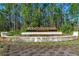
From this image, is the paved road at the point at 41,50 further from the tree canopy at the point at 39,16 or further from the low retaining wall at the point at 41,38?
the tree canopy at the point at 39,16

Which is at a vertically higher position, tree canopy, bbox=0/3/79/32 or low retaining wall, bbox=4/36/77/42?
tree canopy, bbox=0/3/79/32

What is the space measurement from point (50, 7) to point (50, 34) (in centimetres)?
26

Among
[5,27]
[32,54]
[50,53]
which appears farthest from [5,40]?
[50,53]

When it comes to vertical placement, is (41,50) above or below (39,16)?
below

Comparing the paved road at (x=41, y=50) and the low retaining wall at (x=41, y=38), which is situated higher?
the low retaining wall at (x=41, y=38)

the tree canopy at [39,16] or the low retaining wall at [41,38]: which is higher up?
the tree canopy at [39,16]

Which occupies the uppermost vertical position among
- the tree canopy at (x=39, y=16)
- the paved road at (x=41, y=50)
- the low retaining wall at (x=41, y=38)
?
the tree canopy at (x=39, y=16)

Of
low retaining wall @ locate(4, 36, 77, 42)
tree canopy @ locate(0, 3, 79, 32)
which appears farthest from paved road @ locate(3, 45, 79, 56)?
tree canopy @ locate(0, 3, 79, 32)

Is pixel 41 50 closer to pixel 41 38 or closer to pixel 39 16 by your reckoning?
pixel 41 38

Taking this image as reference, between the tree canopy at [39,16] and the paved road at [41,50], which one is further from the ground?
the tree canopy at [39,16]

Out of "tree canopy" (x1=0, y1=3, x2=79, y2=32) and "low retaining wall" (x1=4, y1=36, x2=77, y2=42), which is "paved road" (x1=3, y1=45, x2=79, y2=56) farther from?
"tree canopy" (x1=0, y1=3, x2=79, y2=32)

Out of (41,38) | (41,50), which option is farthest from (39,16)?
(41,50)

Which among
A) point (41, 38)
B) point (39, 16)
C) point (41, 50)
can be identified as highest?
point (39, 16)

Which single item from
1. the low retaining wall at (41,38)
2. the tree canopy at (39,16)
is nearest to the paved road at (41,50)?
the low retaining wall at (41,38)
